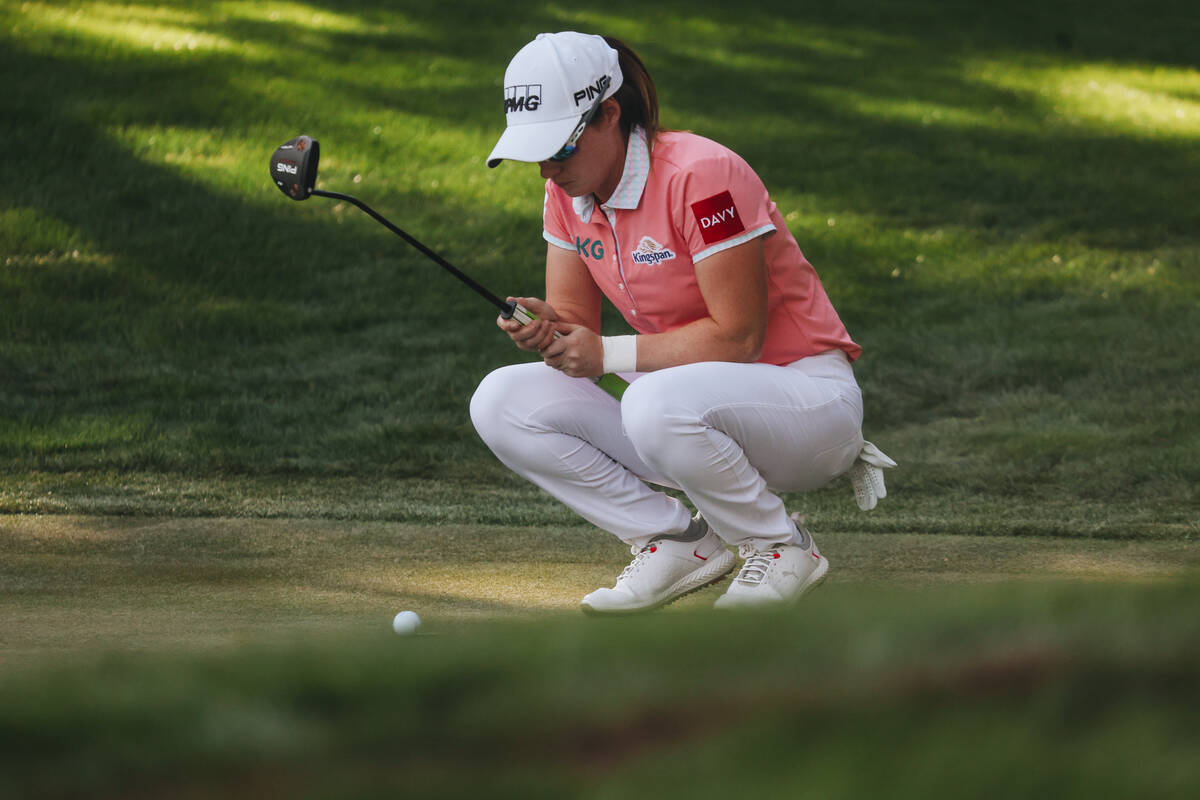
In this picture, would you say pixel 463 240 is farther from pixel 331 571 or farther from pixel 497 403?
pixel 497 403

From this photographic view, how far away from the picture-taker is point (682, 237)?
323 centimetres

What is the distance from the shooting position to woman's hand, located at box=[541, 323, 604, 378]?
10.7 ft

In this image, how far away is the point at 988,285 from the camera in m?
8.61

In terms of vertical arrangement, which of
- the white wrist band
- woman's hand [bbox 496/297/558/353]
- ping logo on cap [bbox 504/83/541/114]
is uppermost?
ping logo on cap [bbox 504/83/541/114]

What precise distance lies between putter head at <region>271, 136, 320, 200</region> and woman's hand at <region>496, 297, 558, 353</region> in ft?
1.91

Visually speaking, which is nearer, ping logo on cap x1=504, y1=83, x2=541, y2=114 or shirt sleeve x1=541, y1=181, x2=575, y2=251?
ping logo on cap x1=504, y1=83, x2=541, y2=114

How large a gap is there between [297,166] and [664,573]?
1312 mm

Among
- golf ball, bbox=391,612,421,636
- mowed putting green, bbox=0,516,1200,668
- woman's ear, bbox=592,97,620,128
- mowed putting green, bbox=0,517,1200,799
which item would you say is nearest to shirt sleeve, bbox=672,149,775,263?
woman's ear, bbox=592,97,620,128

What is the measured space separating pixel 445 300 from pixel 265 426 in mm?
2113

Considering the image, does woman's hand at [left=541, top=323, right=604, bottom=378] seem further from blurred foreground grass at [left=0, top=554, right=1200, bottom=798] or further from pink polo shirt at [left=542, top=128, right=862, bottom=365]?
blurred foreground grass at [left=0, top=554, right=1200, bottom=798]

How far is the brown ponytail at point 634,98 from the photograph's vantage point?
3.30 m

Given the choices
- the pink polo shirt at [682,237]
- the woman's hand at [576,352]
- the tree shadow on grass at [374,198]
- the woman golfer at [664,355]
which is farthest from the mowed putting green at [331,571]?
the tree shadow on grass at [374,198]

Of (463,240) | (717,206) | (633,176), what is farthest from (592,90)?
(463,240)

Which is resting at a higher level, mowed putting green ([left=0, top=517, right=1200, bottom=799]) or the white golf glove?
mowed putting green ([left=0, top=517, right=1200, bottom=799])
